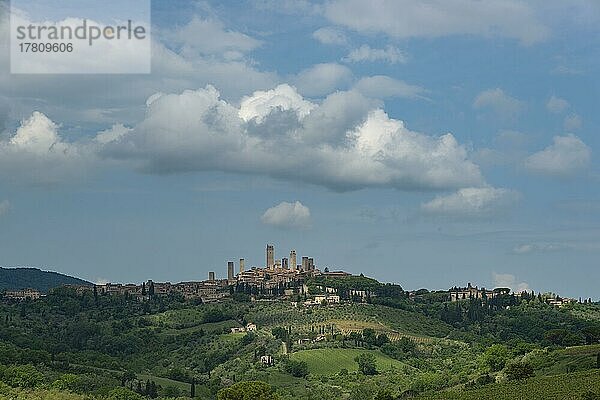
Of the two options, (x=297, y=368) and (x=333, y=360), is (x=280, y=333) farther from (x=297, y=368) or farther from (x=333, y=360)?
(x=297, y=368)

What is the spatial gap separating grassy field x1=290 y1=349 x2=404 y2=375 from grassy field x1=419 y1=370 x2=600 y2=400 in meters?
44.9

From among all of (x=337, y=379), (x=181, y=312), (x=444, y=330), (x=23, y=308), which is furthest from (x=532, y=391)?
(x=23, y=308)

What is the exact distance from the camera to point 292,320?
161 m

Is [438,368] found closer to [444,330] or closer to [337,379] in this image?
[337,379]

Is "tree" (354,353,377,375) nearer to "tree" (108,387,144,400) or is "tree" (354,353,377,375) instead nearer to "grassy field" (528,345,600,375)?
"grassy field" (528,345,600,375)

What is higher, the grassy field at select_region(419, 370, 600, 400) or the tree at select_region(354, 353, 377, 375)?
the grassy field at select_region(419, 370, 600, 400)

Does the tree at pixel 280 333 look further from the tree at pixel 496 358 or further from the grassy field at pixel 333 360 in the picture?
the tree at pixel 496 358

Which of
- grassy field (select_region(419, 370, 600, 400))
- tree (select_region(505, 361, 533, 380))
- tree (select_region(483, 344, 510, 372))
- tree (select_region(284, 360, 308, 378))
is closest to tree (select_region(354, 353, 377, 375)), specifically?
tree (select_region(284, 360, 308, 378))

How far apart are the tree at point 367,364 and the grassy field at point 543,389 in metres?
42.6

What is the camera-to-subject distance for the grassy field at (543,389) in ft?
214

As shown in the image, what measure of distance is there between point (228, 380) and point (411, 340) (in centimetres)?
3852

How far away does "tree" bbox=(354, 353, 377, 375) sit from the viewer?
12175 centimetres

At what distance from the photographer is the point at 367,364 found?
122688 mm

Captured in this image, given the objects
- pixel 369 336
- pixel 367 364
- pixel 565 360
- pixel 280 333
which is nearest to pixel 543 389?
pixel 565 360
